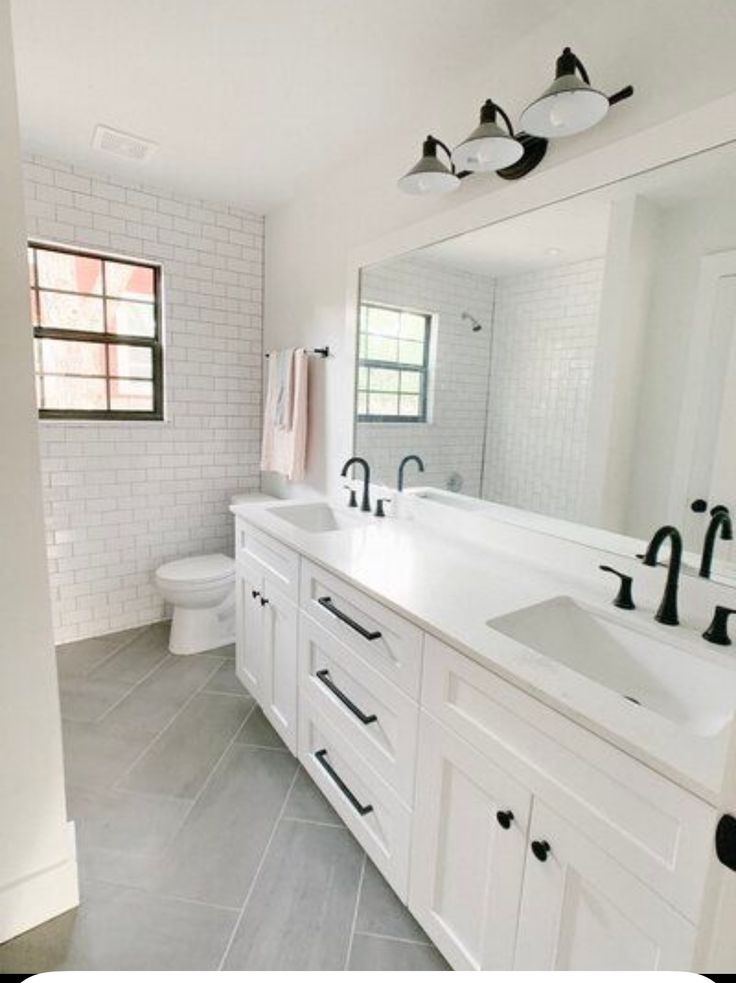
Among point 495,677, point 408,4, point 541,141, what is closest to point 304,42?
point 408,4

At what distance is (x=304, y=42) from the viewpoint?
1.60 meters

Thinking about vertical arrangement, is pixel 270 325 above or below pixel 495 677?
above

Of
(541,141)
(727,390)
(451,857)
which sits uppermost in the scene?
(541,141)

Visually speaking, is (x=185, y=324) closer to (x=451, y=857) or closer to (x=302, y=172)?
(x=302, y=172)

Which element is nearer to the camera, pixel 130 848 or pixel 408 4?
pixel 408 4

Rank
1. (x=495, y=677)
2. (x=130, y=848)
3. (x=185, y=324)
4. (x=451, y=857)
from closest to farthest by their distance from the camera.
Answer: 1. (x=495, y=677)
2. (x=451, y=857)
3. (x=130, y=848)
4. (x=185, y=324)

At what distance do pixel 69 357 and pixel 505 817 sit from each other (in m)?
2.90

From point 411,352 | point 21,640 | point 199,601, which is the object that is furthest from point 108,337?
point 21,640

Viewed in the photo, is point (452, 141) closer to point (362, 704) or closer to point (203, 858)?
point (362, 704)

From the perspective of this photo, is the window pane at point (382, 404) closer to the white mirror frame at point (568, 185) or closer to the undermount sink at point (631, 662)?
the white mirror frame at point (568, 185)

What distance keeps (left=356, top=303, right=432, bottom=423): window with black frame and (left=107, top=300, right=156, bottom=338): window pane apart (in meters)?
1.37

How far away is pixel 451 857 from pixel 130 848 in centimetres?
107

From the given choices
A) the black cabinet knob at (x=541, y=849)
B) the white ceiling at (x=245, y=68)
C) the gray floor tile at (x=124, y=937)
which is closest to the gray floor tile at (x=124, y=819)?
the gray floor tile at (x=124, y=937)

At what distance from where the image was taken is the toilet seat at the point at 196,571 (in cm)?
259
